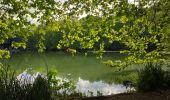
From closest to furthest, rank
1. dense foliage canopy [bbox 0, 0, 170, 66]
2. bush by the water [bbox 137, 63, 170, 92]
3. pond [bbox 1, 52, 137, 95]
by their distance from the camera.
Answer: dense foliage canopy [bbox 0, 0, 170, 66] → bush by the water [bbox 137, 63, 170, 92] → pond [bbox 1, 52, 137, 95]

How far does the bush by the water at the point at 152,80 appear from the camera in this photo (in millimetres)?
11141

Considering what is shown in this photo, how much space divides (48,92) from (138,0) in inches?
158

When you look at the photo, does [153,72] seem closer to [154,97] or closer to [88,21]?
[154,97]

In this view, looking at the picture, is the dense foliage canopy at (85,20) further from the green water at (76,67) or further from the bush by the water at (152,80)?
the green water at (76,67)

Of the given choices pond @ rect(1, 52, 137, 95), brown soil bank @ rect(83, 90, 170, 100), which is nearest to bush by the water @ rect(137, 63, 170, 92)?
brown soil bank @ rect(83, 90, 170, 100)

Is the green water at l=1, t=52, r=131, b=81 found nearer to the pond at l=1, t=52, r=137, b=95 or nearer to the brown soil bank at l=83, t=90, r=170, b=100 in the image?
the pond at l=1, t=52, r=137, b=95

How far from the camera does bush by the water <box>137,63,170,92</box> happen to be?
11141mm

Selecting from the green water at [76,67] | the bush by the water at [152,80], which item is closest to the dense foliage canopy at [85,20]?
the bush by the water at [152,80]

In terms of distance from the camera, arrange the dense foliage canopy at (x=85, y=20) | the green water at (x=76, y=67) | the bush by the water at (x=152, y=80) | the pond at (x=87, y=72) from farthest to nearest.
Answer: the green water at (x=76, y=67), the pond at (x=87, y=72), the bush by the water at (x=152, y=80), the dense foliage canopy at (x=85, y=20)

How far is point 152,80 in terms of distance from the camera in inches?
440

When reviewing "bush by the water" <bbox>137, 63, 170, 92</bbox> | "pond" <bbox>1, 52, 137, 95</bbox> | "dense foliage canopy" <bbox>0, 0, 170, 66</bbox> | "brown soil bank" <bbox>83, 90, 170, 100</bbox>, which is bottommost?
"pond" <bbox>1, 52, 137, 95</bbox>

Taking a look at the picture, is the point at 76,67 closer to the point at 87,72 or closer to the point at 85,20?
the point at 87,72

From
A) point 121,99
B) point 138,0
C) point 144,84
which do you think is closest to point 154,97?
point 121,99

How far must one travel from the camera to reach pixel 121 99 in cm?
948
